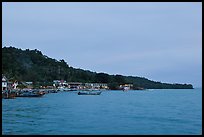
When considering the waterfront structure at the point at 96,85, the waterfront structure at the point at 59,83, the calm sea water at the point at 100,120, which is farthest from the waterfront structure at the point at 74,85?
the calm sea water at the point at 100,120

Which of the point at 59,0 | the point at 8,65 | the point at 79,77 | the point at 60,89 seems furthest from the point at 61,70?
the point at 59,0

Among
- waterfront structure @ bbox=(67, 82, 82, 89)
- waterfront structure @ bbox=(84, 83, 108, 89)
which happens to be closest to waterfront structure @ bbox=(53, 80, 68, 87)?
waterfront structure @ bbox=(67, 82, 82, 89)

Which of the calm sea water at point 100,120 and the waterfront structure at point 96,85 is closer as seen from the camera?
the calm sea water at point 100,120

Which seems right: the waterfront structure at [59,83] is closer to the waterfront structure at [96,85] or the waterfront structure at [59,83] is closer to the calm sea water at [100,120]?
the waterfront structure at [96,85]

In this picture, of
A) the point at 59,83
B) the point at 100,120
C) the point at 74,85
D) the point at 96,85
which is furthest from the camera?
the point at 96,85

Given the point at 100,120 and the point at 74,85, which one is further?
the point at 74,85

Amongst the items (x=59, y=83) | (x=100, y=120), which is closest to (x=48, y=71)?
(x=59, y=83)

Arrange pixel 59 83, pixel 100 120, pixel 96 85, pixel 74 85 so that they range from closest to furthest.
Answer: pixel 100 120
pixel 59 83
pixel 74 85
pixel 96 85

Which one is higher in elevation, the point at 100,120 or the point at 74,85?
the point at 74,85

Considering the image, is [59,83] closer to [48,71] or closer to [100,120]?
[48,71]

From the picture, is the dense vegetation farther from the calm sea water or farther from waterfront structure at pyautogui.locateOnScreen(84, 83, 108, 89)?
the calm sea water

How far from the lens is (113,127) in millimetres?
13164

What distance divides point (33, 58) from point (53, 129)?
7150 centimetres

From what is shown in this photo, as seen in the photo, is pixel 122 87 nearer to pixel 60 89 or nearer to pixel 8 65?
pixel 60 89
